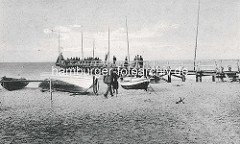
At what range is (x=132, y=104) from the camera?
12055 mm

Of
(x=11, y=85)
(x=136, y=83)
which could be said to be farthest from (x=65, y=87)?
(x=136, y=83)

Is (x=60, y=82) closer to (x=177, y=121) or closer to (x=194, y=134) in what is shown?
(x=177, y=121)

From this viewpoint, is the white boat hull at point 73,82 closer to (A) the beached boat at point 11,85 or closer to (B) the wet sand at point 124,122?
(A) the beached boat at point 11,85

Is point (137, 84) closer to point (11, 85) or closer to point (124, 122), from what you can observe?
point (124, 122)

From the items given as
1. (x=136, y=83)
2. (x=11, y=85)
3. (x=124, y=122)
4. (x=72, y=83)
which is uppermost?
(x=136, y=83)

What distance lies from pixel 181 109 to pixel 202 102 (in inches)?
81.3

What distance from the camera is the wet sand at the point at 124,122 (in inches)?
280

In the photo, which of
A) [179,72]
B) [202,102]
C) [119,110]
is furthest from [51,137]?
[179,72]

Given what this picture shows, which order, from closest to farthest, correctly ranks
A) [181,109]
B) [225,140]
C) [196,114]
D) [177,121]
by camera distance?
1. [225,140]
2. [177,121]
3. [196,114]
4. [181,109]

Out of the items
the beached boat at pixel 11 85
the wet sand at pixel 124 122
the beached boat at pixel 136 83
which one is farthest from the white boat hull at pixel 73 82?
the wet sand at pixel 124 122

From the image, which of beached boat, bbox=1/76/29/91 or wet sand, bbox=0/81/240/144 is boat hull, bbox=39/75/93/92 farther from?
wet sand, bbox=0/81/240/144

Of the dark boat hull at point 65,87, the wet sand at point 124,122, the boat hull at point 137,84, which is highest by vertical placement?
the boat hull at point 137,84

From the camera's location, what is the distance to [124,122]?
8.67 meters

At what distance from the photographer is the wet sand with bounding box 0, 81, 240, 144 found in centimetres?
712
